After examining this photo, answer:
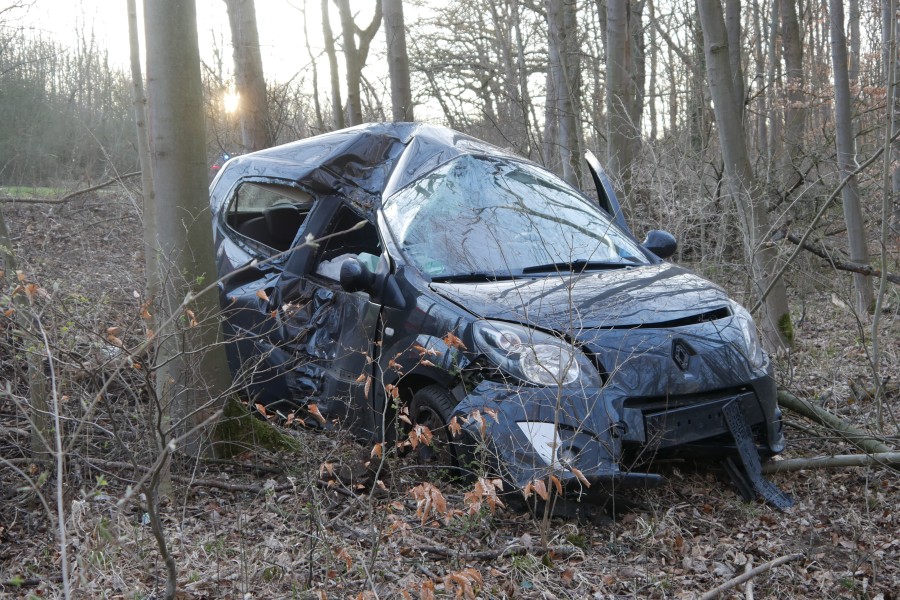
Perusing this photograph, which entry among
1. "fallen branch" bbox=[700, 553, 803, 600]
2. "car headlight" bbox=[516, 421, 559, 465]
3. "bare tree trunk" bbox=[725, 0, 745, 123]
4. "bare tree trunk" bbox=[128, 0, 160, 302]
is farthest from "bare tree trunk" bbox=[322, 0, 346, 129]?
"fallen branch" bbox=[700, 553, 803, 600]

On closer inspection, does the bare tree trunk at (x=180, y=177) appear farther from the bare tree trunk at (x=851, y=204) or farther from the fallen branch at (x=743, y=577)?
the bare tree trunk at (x=851, y=204)

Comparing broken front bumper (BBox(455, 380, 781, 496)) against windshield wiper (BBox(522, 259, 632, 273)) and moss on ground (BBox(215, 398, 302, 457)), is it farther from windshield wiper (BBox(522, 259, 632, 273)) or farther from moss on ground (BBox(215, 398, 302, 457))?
moss on ground (BBox(215, 398, 302, 457))

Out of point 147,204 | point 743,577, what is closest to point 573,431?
point 743,577

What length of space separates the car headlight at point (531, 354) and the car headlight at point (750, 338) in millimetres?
1033

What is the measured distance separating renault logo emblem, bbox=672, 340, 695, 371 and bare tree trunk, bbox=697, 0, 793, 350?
310cm

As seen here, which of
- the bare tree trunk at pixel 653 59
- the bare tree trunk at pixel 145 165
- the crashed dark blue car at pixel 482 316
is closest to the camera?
the crashed dark blue car at pixel 482 316

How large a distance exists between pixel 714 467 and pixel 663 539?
86cm

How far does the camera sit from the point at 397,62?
1138 centimetres

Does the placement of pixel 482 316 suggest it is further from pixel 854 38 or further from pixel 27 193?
pixel 854 38

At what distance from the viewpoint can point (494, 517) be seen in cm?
412

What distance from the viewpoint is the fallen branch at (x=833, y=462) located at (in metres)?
4.53

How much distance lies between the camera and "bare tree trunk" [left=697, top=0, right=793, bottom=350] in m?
7.17

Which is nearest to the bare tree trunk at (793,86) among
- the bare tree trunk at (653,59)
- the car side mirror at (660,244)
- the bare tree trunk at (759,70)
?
the bare tree trunk at (759,70)

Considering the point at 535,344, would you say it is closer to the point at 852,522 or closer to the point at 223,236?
the point at 852,522
